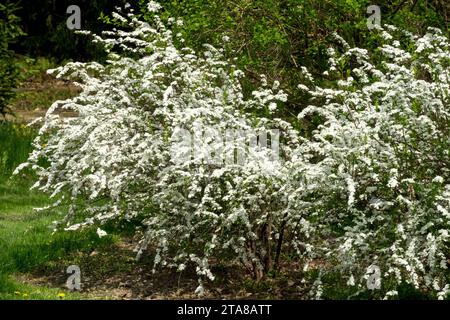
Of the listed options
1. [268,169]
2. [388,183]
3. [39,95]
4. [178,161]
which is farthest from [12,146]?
[388,183]

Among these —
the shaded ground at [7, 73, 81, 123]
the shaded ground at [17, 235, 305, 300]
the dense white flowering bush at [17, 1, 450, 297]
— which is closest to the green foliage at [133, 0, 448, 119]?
the dense white flowering bush at [17, 1, 450, 297]

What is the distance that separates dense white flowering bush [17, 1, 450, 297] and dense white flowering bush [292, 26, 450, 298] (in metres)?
0.01

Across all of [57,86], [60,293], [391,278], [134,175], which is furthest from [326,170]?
[57,86]

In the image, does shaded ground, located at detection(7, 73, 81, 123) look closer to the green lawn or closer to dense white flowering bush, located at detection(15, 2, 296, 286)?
the green lawn

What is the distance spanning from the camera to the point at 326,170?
248 inches

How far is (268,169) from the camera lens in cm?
651

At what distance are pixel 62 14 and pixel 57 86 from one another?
1.87 metres

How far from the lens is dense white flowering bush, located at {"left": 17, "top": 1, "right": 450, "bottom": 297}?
611 cm

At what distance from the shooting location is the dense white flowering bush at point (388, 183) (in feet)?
19.5

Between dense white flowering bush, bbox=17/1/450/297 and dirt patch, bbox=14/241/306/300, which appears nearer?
dense white flowering bush, bbox=17/1/450/297

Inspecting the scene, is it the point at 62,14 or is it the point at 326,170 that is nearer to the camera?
the point at 326,170
